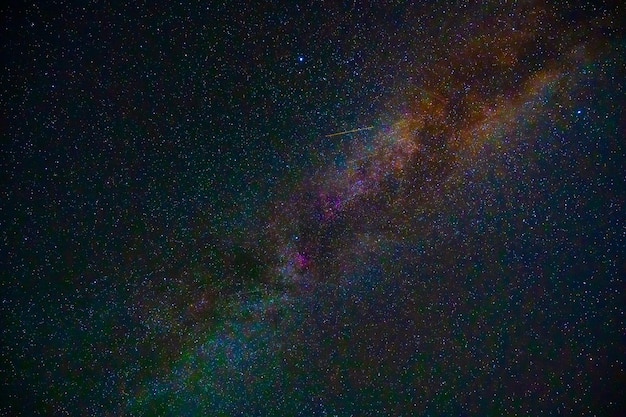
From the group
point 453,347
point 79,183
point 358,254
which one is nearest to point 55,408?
point 79,183

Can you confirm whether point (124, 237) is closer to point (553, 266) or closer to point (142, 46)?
point (142, 46)

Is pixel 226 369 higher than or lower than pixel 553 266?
higher

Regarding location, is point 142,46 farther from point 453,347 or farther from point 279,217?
point 453,347

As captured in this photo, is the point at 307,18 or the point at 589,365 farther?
the point at 589,365

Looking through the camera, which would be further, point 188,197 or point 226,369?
point 226,369

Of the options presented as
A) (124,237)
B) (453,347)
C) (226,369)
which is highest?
(124,237)

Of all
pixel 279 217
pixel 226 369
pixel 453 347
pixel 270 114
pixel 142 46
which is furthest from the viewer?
pixel 453 347

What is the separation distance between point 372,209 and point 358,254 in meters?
0.27

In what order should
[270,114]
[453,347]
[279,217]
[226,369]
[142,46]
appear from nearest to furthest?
1. [142,46]
2. [270,114]
3. [279,217]
4. [226,369]
5. [453,347]

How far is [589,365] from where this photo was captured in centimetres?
239

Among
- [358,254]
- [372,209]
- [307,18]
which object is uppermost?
[307,18]

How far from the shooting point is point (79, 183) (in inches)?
A: 67.2

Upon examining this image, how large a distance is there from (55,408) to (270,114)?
189 centimetres

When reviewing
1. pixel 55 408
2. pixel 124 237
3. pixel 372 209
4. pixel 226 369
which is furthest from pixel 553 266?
pixel 55 408
